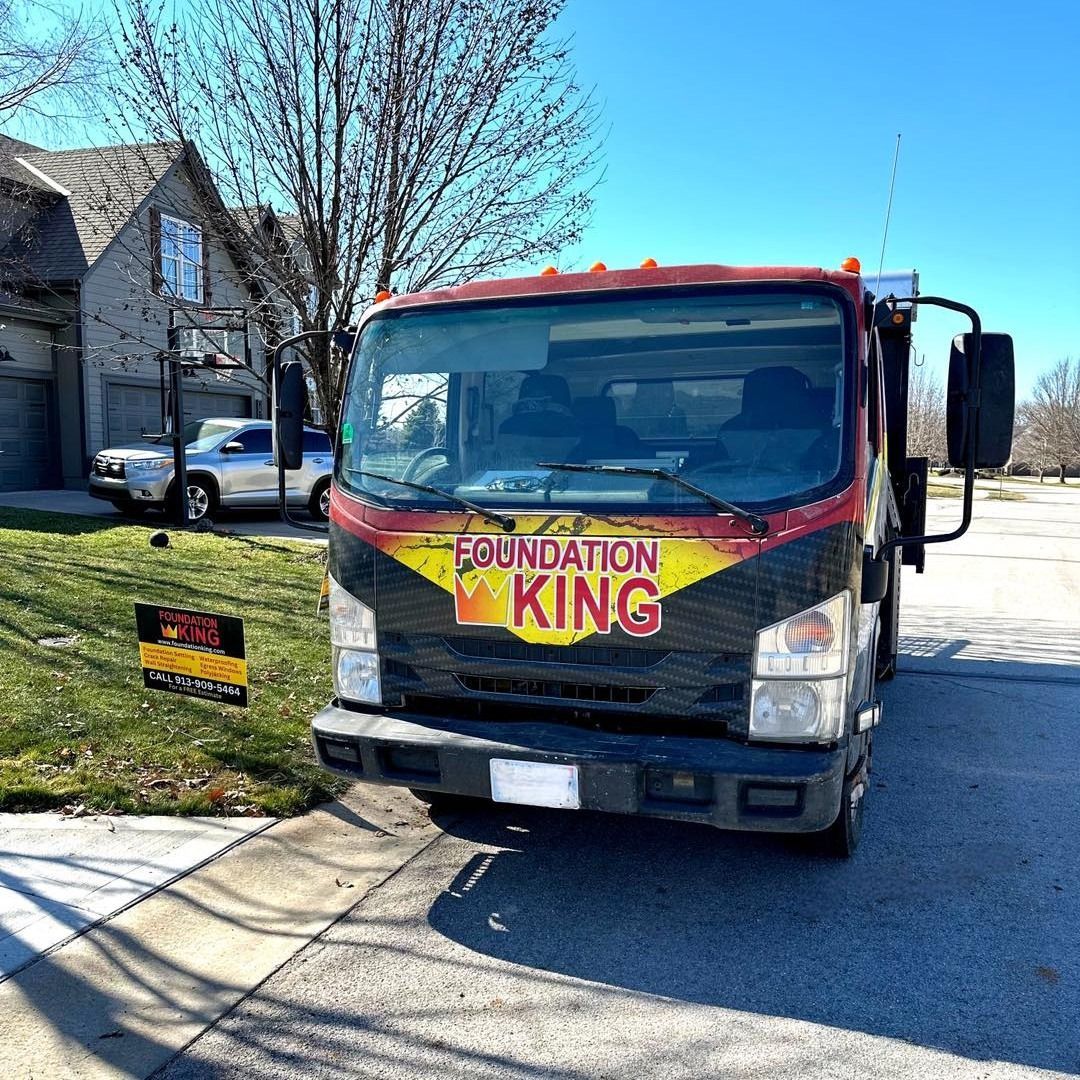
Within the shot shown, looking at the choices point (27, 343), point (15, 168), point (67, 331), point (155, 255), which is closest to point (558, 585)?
point (155, 255)

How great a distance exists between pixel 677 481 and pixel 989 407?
4.14ft

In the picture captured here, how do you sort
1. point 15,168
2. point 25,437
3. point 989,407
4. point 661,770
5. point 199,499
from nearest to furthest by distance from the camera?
point 661,770, point 989,407, point 199,499, point 25,437, point 15,168

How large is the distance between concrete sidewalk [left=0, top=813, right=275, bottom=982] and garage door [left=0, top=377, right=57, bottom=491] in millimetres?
15278

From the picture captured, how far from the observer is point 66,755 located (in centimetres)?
502

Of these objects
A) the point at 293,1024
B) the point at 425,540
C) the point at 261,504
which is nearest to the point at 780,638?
A: the point at 425,540

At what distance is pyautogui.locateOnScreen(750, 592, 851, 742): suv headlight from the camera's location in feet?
10.7

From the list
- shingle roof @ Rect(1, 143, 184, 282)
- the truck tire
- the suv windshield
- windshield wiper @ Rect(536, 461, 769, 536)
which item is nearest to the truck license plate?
windshield wiper @ Rect(536, 461, 769, 536)

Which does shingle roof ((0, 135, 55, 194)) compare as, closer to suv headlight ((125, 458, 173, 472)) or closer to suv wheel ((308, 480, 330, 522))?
suv headlight ((125, 458, 173, 472))

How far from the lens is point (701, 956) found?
3.41 metres

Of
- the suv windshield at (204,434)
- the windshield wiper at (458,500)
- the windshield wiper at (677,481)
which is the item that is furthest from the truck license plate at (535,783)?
the suv windshield at (204,434)

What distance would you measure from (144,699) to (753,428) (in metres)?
4.21

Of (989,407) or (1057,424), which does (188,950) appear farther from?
(1057,424)

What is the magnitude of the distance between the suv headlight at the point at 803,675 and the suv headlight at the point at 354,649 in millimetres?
1479

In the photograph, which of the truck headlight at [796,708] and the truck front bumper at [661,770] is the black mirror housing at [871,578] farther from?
the truck front bumper at [661,770]
